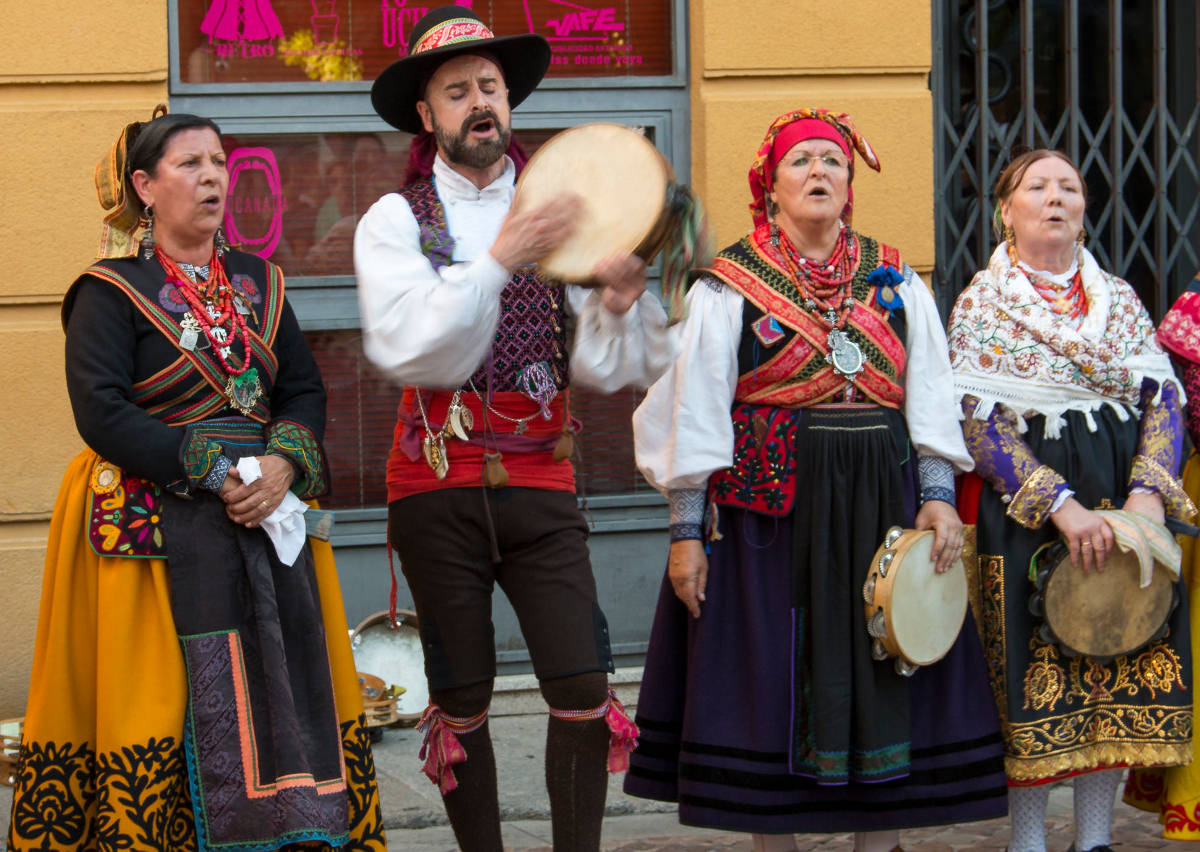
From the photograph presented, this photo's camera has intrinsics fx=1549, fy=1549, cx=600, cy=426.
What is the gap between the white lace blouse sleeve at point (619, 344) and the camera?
3.44 meters

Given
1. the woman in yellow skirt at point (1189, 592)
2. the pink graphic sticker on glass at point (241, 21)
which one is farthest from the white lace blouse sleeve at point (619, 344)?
the pink graphic sticker on glass at point (241, 21)

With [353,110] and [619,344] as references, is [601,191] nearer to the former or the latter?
[619,344]

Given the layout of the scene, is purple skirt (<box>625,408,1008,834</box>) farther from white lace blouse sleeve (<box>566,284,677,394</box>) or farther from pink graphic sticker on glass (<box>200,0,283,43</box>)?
pink graphic sticker on glass (<box>200,0,283,43</box>)

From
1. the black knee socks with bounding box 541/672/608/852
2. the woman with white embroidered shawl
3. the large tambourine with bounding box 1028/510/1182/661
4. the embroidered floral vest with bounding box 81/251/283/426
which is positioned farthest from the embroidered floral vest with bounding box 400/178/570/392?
the large tambourine with bounding box 1028/510/1182/661

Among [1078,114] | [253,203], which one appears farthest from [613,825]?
[1078,114]

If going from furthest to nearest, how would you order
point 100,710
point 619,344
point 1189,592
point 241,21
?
point 241,21 → point 1189,592 → point 619,344 → point 100,710

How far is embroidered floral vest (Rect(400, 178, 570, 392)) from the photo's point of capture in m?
3.51

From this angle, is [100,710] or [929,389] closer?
[100,710]

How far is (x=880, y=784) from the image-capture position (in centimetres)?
378

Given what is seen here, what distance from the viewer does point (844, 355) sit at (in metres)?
3.78

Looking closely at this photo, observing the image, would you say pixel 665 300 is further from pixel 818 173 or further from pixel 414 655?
pixel 414 655

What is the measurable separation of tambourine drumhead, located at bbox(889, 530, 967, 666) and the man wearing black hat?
2.26ft

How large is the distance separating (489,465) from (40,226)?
253 cm

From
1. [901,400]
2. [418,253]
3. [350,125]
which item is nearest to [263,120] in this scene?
[350,125]
